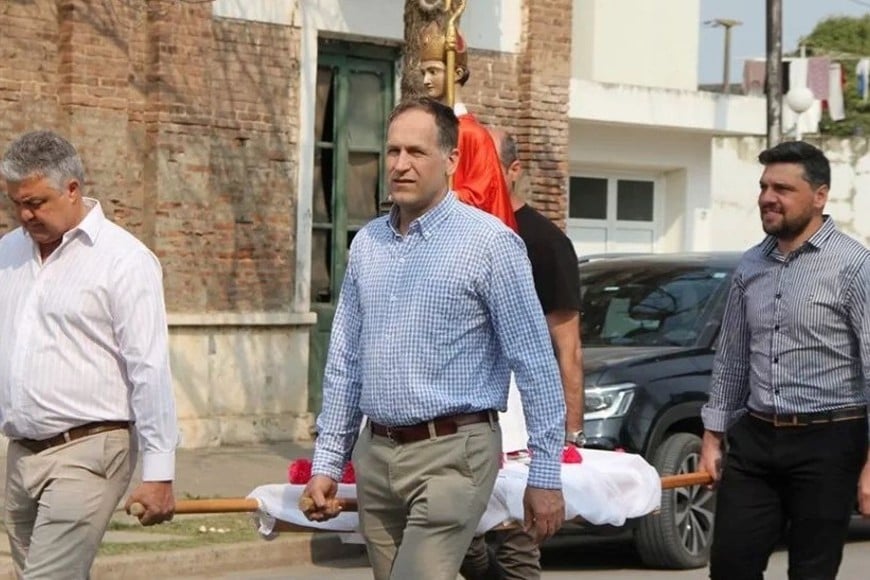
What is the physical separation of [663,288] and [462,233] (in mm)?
7252

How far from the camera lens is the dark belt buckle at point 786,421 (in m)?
7.48

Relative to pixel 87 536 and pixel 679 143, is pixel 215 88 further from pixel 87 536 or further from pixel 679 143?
pixel 87 536

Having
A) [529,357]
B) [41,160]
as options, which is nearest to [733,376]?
[529,357]

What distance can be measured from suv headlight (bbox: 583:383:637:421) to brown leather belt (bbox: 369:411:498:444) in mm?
5696

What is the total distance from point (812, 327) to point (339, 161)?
11636 millimetres

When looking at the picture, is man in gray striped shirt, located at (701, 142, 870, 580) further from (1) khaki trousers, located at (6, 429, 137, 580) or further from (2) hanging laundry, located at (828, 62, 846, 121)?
(2) hanging laundry, located at (828, 62, 846, 121)

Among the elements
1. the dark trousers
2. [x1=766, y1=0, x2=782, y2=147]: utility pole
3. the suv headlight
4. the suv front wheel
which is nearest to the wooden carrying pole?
the dark trousers

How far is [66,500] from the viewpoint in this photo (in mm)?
6492

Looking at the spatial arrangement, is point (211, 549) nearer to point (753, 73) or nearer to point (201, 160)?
point (201, 160)

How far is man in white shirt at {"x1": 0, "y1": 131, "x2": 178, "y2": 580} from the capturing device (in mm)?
6496

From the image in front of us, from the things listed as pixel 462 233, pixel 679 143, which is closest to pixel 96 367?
pixel 462 233

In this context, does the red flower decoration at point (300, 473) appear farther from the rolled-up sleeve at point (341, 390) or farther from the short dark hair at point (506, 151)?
the short dark hair at point (506, 151)

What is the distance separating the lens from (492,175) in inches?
318

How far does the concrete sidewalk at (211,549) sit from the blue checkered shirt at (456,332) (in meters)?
5.19
